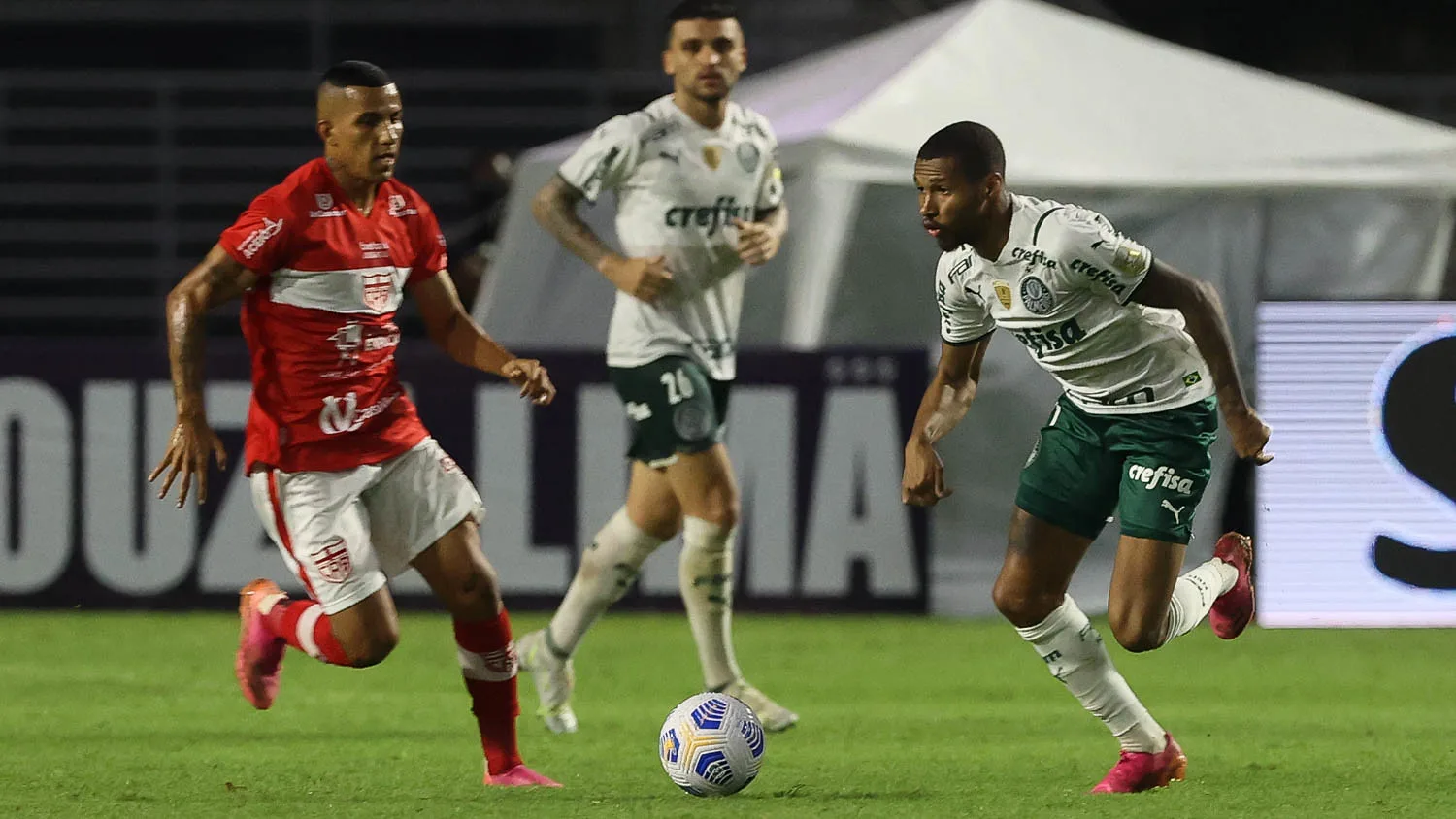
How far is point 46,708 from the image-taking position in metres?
7.86

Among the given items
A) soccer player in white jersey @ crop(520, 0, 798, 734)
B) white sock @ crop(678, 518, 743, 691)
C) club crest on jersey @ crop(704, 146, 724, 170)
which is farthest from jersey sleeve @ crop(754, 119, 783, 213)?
white sock @ crop(678, 518, 743, 691)

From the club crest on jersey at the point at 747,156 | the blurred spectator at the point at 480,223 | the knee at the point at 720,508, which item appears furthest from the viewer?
the blurred spectator at the point at 480,223

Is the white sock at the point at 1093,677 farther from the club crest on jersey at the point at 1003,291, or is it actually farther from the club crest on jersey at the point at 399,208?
the club crest on jersey at the point at 399,208

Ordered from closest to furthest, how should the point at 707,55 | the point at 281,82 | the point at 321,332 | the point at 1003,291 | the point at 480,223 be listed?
the point at 1003,291
the point at 321,332
the point at 707,55
the point at 480,223
the point at 281,82

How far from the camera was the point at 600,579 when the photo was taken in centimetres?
759

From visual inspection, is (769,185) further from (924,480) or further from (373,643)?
(373,643)

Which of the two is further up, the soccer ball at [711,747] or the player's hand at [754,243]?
the player's hand at [754,243]

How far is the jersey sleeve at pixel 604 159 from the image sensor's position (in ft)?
24.9

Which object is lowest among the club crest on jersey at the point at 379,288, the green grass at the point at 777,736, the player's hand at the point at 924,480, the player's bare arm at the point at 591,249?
the green grass at the point at 777,736

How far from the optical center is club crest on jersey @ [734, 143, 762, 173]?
25.2 ft

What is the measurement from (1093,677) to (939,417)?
0.79 meters

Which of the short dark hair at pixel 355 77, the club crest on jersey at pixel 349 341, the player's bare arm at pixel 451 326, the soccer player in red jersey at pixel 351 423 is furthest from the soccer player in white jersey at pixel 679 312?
the short dark hair at pixel 355 77

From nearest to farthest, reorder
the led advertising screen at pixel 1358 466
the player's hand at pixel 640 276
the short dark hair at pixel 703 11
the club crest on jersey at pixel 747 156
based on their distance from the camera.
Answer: the player's hand at pixel 640 276 < the short dark hair at pixel 703 11 < the club crest on jersey at pixel 747 156 < the led advertising screen at pixel 1358 466

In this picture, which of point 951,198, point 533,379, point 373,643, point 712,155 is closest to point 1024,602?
point 951,198
